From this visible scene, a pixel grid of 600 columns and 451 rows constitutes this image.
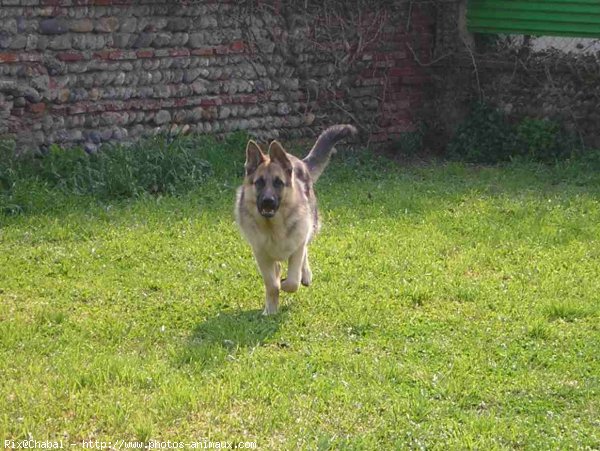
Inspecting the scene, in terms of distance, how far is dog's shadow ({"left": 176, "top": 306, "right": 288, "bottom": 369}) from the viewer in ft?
20.6

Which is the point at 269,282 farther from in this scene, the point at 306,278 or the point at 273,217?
the point at 306,278

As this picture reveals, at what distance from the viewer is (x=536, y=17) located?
12852 mm

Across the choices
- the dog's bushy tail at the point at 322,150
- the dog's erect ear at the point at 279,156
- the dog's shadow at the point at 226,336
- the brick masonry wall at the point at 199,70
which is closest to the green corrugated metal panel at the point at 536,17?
the brick masonry wall at the point at 199,70

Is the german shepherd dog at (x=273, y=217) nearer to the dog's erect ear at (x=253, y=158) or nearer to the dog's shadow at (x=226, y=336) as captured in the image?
the dog's erect ear at (x=253, y=158)

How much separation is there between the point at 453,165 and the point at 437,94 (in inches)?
68.4

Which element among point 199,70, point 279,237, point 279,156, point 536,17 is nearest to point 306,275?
point 279,237

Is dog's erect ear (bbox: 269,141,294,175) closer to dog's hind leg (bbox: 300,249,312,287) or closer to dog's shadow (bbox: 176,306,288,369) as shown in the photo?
dog's hind leg (bbox: 300,249,312,287)

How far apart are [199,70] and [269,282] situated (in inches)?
218

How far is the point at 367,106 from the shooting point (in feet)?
44.6

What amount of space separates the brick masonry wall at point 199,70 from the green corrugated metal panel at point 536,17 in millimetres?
736

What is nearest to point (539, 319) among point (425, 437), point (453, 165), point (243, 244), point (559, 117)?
point (425, 437)

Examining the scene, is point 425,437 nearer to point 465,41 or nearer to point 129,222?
point 129,222

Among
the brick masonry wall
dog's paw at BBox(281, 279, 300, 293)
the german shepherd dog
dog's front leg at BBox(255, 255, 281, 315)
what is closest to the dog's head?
the german shepherd dog

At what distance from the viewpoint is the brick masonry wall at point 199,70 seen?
11102 millimetres
